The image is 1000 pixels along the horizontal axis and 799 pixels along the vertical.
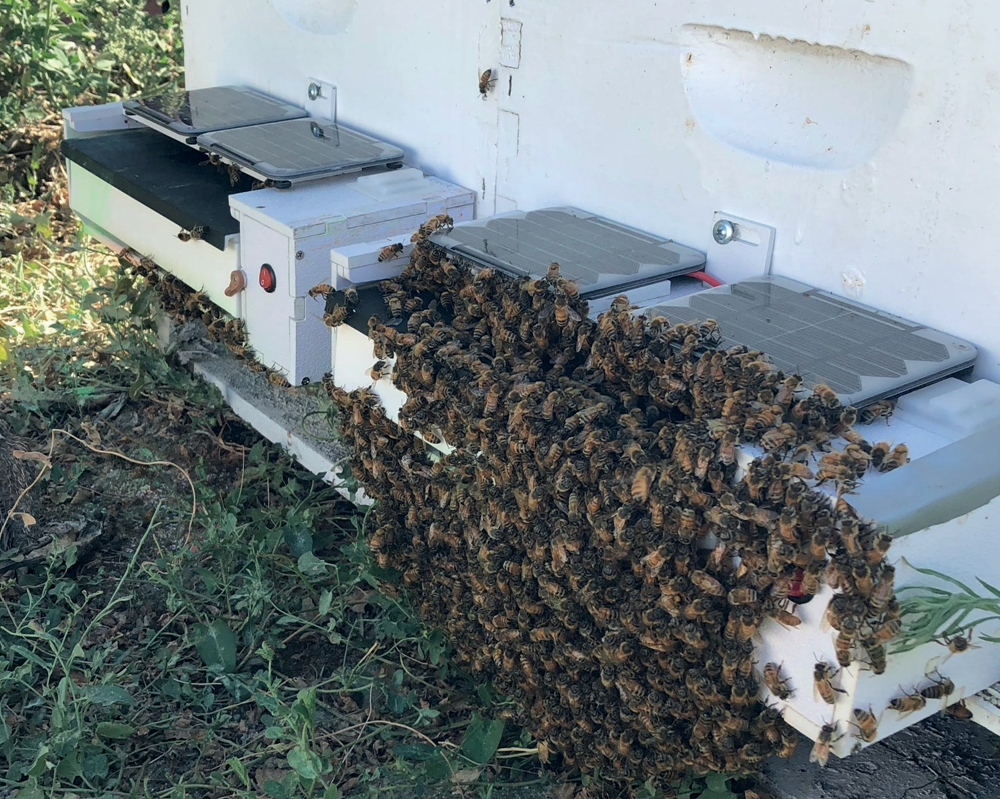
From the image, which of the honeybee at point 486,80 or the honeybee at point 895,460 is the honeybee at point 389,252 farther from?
the honeybee at point 895,460

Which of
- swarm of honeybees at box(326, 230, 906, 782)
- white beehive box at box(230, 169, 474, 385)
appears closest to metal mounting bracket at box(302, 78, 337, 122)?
white beehive box at box(230, 169, 474, 385)

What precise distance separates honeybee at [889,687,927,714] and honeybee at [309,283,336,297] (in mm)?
1501

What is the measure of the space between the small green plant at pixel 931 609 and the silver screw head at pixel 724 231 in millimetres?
968

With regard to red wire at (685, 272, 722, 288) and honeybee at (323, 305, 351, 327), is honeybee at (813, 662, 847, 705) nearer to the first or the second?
red wire at (685, 272, 722, 288)

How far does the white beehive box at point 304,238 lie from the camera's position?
8.79ft

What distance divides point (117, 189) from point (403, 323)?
58.5 inches

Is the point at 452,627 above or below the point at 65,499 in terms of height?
above

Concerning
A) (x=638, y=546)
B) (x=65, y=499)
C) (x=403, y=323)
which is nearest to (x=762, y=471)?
(x=638, y=546)

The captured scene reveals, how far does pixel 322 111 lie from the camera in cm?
362

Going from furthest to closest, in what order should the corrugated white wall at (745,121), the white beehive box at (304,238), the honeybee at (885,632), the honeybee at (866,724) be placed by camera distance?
the white beehive box at (304,238), the corrugated white wall at (745,121), the honeybee at (866,724), the honeybee at (885,632)

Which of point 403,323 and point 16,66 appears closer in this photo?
point 403,323

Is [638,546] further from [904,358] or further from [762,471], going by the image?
[904,358]

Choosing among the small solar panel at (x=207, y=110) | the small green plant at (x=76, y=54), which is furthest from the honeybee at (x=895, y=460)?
the small green plant at (x=76, y=54)

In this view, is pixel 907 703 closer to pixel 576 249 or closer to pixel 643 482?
pixel 643 482
